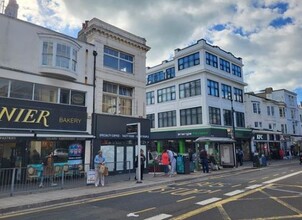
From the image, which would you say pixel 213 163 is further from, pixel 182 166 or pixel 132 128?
pixel 132 128

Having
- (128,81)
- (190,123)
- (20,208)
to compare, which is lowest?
(20,208)

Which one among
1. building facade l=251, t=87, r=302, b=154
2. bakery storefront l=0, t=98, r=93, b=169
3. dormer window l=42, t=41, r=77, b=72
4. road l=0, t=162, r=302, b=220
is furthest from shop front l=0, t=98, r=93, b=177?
building facade l=251, t=87, r=302, b=154

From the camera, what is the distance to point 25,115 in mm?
14727

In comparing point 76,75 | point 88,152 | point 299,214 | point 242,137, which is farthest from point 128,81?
point 242,137

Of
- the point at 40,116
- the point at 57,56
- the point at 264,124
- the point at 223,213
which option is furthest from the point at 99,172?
the point at 264,124

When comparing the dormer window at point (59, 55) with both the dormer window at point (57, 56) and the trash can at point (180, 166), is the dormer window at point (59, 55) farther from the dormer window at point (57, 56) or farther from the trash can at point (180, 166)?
the trash can at point (180, 166)

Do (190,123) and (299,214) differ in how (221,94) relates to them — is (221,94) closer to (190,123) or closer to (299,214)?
(190,123)

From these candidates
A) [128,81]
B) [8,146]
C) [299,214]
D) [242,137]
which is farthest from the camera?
[242,137]

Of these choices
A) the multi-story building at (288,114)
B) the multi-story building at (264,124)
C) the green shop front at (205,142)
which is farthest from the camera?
the multi-story building at (288,114)

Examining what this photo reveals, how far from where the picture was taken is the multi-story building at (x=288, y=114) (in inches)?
1880

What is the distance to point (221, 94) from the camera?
3484 centimetres

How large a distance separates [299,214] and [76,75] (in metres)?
15.1

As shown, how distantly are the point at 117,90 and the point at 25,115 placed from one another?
26.0 ft

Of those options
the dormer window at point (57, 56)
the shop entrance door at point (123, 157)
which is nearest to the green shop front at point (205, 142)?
the shop entrance door at point (123, 157)
